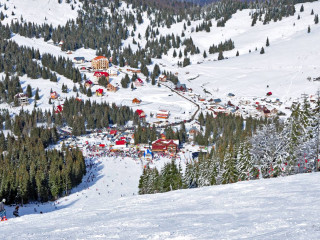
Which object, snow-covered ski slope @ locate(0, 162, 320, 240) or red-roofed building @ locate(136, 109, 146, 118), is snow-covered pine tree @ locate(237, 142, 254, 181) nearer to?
snow-covered ski slope @ locate(0, 162, 320, 240)

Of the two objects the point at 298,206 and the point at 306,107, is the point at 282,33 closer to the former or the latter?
the point at 306,107

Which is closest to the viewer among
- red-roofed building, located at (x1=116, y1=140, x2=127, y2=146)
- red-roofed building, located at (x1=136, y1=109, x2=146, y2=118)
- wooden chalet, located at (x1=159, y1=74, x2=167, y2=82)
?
red-roofed building, located at (x1=116, y1=140, x2=127, y2=146)

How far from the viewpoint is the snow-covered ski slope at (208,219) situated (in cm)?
939

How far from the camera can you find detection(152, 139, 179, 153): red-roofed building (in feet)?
231

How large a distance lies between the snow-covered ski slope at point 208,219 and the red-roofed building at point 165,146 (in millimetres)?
51242

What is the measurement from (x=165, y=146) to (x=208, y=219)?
193ft

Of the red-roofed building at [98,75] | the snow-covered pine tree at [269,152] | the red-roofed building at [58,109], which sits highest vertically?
the red-roofed building at [98,75]

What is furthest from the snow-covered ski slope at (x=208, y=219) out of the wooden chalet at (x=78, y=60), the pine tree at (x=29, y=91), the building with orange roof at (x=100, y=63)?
the wooden chalet at (x=78, y=60)

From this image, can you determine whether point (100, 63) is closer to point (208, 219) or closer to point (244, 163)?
point (244, 163)

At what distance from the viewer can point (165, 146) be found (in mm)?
70375

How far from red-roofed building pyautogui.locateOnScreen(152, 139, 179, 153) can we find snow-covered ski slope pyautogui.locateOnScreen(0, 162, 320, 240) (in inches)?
2017

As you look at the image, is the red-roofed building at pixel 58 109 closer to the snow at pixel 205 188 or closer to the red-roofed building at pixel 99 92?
the snow at pixel 205 188

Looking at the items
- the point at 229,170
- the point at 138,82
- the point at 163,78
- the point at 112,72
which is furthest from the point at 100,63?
the point at 229,170

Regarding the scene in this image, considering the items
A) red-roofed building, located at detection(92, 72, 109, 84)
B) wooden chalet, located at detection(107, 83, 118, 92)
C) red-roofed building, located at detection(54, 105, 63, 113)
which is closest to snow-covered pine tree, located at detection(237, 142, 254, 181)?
red-roofed building, located at detection(54, 105, 63, 113)
